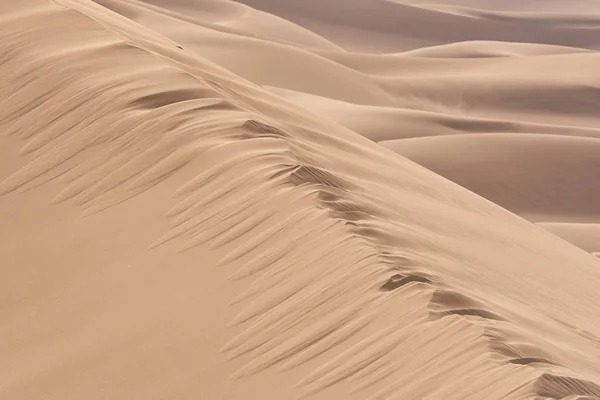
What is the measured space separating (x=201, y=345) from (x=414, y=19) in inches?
1155

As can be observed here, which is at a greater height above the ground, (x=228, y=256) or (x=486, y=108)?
(x=486, y=108)

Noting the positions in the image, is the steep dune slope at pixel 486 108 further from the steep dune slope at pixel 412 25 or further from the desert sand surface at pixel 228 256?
the desert sand surface at pixel 228 256

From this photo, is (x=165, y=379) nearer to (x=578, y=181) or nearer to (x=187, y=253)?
(x=187, y=253)

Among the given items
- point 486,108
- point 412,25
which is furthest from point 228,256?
point 412,25

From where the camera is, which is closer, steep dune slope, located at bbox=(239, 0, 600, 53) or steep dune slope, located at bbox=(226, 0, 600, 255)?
steep dune slope, located at bbox=(226, 0, 600, 255)

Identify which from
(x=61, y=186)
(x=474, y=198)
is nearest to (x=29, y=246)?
(x=61, y=186)

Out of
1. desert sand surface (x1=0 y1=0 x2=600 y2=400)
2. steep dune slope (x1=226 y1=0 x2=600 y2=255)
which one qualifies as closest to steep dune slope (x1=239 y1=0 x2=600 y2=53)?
steep dune slope (x1=226 y1=0 x2=600 y2=255)

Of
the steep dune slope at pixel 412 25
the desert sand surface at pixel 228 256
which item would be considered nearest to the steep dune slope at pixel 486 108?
the steep dune slope at pixel 412 25

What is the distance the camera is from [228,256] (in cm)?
265

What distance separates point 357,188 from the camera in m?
3.25

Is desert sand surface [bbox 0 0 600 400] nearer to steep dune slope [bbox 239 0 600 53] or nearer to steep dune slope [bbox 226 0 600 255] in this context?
steep dune slope [bbox 226 0 600 255]

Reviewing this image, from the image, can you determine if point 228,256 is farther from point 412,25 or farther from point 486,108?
point 412,25

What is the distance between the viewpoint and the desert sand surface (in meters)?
2.27

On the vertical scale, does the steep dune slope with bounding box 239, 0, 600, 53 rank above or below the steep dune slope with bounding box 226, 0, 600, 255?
above
